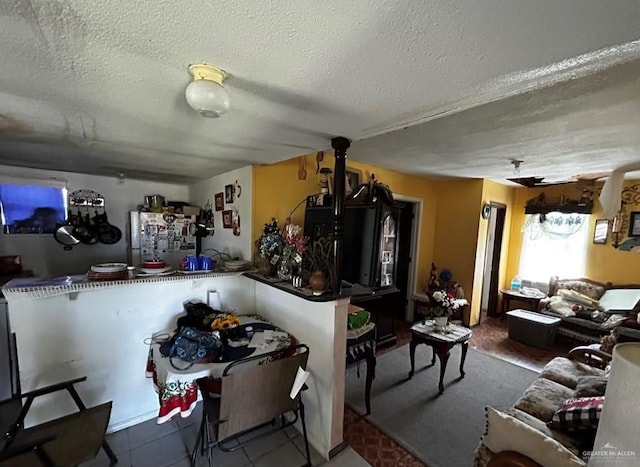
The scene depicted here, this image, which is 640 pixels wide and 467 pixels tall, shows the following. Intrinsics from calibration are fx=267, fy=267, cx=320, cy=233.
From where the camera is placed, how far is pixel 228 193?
289cm

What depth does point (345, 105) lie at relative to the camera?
1241 millimetres

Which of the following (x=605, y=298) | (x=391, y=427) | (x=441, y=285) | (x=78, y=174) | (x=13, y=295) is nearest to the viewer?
(x=13, y=295)

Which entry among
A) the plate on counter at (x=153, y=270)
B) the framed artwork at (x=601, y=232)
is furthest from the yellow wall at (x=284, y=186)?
the framed artwork at (x=601, y=232)

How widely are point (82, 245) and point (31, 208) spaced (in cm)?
62

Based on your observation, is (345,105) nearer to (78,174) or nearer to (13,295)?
(13,295)

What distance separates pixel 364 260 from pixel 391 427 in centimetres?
144

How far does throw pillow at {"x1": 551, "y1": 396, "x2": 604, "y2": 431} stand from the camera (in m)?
1.39

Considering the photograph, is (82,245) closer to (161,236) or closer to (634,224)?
(161,236)

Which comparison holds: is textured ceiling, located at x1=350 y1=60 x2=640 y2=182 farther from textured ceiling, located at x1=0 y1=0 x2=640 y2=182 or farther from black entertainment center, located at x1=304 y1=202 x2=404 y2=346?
black entertainment center, located at x1=304 y1=202 x2=404 y2=346

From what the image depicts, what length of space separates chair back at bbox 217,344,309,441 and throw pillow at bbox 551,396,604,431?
4.82 ft

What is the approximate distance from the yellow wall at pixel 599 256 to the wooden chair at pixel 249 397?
479 centimetres

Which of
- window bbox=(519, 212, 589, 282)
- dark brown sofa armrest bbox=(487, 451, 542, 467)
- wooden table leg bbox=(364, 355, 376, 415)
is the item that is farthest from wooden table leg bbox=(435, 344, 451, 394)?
window bbox=(519, 212, 589, 282)

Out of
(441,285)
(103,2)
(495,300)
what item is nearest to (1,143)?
(103,2)

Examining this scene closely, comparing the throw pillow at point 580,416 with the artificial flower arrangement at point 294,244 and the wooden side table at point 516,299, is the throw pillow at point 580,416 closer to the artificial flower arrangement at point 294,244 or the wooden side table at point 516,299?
the artificial flower arrangement at point 294,244
